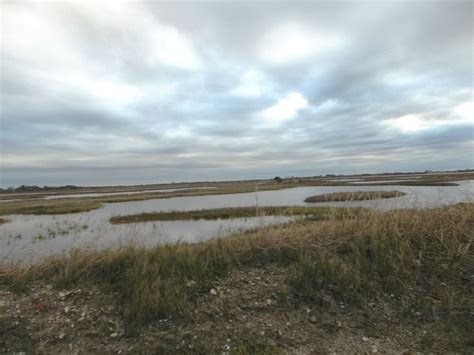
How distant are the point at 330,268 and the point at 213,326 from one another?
223 centimetres

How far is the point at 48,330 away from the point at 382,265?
209 inches

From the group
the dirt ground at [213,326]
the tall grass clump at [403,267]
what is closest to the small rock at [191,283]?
the dirt ground at [213,326]

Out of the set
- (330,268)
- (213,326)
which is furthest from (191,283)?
(330,268)

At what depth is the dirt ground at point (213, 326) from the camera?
142 inches

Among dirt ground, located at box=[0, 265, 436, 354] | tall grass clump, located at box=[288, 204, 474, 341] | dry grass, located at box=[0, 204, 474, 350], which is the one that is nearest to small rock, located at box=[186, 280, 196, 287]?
dry grass, located at box=[0, 204, 474, 350]

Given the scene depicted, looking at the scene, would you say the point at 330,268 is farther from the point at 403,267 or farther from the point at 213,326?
the point at 213,326

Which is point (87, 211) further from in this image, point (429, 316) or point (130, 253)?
point (429, 316)

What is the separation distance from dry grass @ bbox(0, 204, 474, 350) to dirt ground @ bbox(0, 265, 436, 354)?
203 mm

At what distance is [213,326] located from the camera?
395cm

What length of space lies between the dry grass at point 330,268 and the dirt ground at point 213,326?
203mm

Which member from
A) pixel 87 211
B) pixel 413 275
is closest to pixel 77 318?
pixel 413 275

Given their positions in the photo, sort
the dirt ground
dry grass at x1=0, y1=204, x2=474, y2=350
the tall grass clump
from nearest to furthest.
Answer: the dirt ground
dry grass at x1=0, y1=204, x2=474, y2=350
the tall grass clump

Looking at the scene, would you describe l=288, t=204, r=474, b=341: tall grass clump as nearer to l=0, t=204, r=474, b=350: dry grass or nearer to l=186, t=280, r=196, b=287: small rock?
l=0, t=204, r=474, b=350: dry grass

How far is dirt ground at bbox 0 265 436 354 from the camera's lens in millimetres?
3596
